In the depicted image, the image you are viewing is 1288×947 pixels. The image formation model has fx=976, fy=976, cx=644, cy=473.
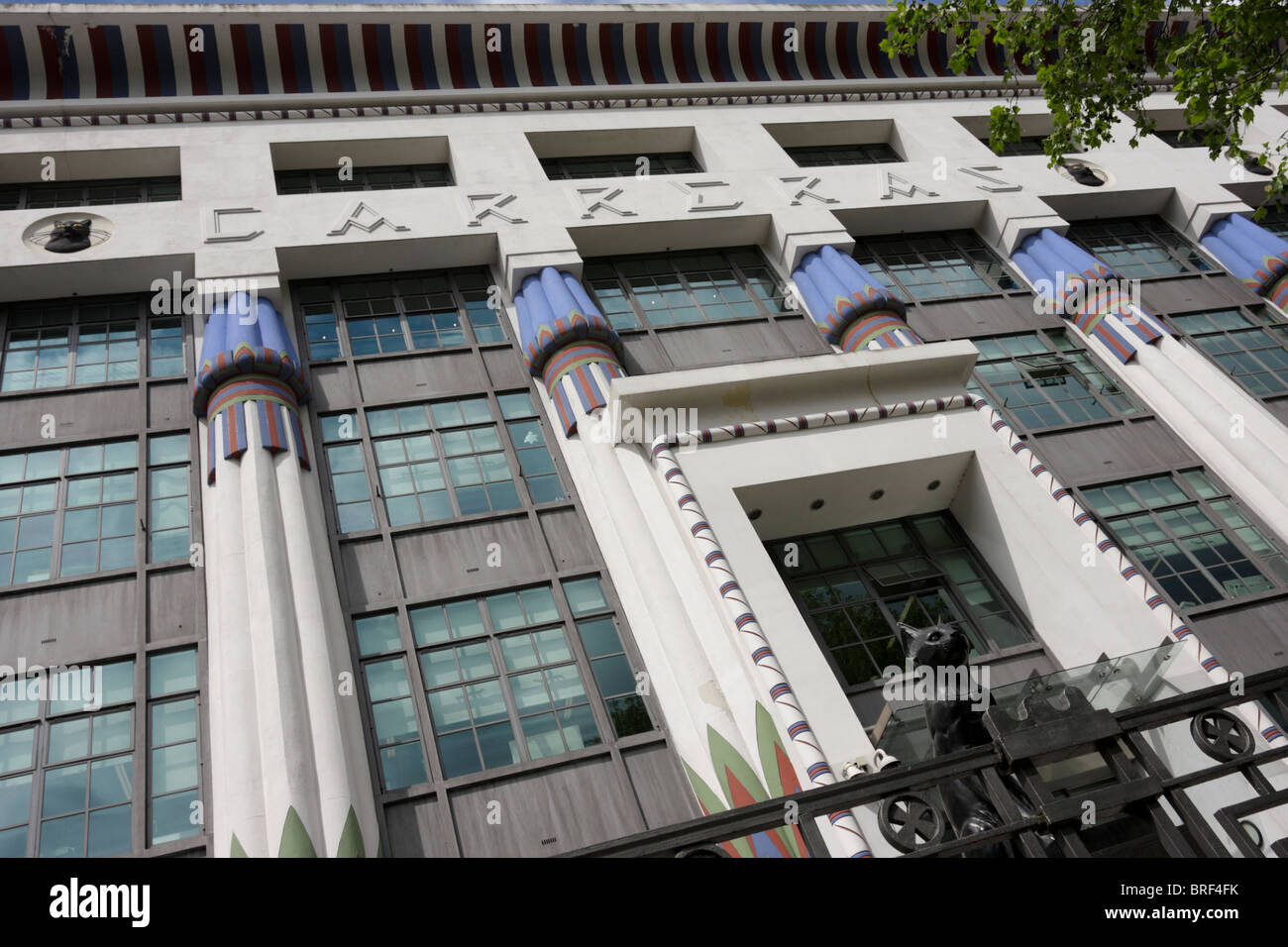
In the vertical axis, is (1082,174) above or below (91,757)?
above

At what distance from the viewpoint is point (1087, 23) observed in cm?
1188

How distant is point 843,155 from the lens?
66.4 feet

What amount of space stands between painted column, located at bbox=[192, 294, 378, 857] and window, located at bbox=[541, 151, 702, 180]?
7342 millimetres

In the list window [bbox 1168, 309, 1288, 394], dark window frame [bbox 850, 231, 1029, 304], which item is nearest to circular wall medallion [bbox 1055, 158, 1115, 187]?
dark window frame [bbox 850, 231, 1029, 304]

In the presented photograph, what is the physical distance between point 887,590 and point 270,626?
7.62 metres

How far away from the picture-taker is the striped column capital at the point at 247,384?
468 inches

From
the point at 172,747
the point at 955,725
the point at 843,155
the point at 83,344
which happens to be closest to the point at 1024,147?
the point at 843,155

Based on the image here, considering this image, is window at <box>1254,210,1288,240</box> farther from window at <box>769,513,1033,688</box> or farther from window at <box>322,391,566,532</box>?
window at <box>322,391,566,532</box>

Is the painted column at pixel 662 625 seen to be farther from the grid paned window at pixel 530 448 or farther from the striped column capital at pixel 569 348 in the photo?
the grid paned window at pixel 530 448

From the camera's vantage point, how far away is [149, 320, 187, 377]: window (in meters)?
13.6

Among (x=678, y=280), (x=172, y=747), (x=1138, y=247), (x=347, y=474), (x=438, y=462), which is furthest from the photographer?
(x=1138, y=247)

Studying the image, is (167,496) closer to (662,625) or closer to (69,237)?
(69,237)

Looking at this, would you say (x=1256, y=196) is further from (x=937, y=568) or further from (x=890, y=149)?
(x=937, y=568)

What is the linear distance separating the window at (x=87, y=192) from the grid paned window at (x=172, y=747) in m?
8.70
